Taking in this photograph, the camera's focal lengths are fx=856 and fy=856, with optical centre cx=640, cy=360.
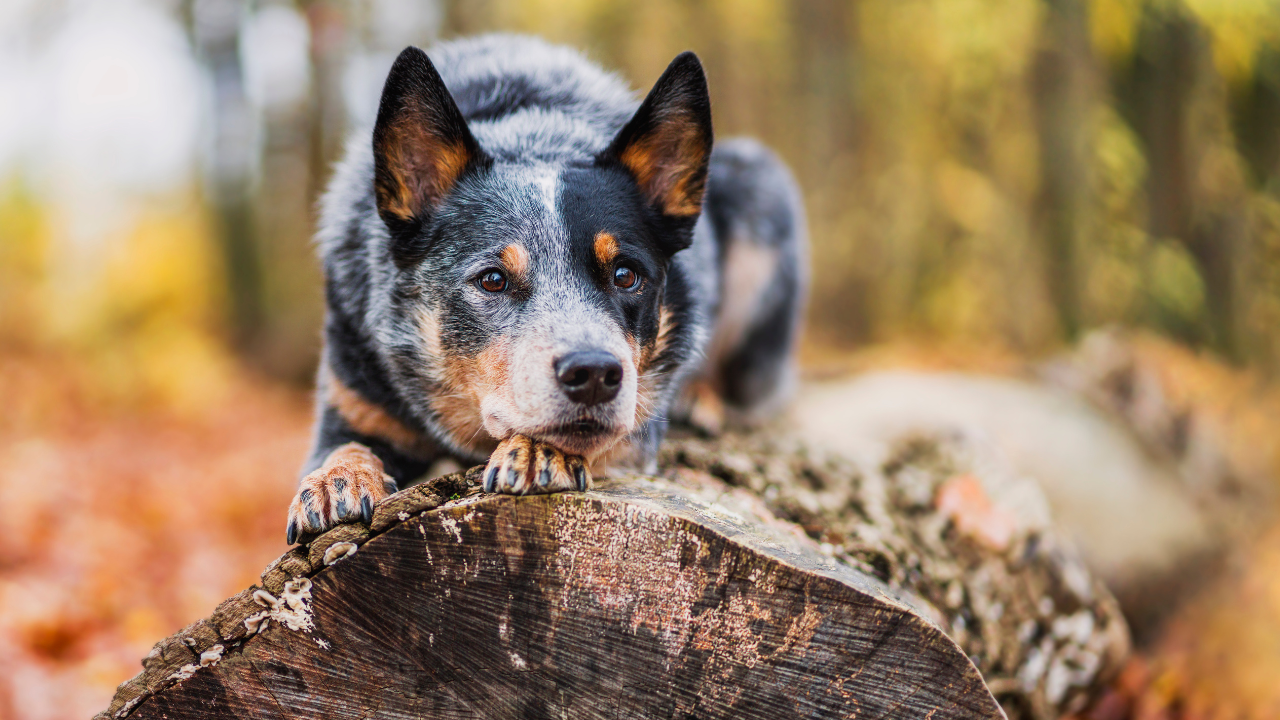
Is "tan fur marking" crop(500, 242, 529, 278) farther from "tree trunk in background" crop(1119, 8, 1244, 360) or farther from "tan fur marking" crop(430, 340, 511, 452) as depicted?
"tree trunk in background" crop(1119, 8, 1244, 360)

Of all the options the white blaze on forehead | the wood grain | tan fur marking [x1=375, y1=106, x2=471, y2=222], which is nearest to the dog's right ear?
tan fur marking [x1=375, y1=106, x2=471, y2=222]

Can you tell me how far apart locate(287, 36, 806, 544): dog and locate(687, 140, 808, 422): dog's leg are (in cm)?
122

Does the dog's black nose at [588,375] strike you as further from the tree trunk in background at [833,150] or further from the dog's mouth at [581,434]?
the tree trunk in background at [833,150]

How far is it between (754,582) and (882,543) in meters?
1.26

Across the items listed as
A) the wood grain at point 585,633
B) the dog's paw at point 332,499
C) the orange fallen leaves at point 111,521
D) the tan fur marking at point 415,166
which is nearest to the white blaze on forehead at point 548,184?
the tan fur marking at point 415,166

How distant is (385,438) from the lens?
11.2 feet

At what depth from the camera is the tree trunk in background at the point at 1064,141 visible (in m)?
8.55

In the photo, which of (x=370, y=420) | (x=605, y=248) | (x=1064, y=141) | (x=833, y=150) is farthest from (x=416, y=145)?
(x=833, y=150)

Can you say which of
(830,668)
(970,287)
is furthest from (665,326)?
(970,287)

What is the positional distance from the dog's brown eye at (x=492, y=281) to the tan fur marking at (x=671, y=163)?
0.69m

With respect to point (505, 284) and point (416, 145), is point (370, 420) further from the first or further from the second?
point (416, 145)

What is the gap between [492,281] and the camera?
2.88 metres

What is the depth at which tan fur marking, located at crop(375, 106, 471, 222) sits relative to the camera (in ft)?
9.59

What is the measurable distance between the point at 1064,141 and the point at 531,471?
8.50 metres
